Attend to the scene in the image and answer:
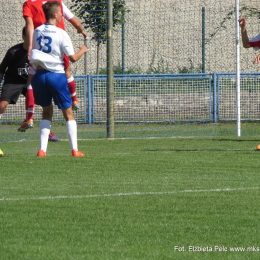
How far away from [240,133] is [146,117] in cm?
501

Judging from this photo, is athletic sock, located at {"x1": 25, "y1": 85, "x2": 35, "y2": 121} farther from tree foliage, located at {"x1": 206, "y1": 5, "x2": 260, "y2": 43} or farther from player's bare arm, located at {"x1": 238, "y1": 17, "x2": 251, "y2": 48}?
tree foliage, located at {"x1": 206, "y1": 5, "x2": 260, "y2": 43}

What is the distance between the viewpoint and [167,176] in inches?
398

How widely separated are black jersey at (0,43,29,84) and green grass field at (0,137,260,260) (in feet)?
8.42

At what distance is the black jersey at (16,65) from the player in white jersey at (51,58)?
2.96 m

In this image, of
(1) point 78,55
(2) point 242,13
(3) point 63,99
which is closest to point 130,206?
(1) point 78,55

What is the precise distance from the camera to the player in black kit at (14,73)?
49.8ft

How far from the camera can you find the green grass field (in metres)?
6.18

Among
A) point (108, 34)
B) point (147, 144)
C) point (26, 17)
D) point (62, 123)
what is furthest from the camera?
point (62, 123)

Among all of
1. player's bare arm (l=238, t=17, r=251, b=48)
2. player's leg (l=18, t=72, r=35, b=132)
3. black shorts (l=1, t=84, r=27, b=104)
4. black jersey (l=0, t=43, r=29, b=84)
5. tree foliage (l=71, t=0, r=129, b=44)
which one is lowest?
player's leg (l=18, t=72, r=35, b=132)

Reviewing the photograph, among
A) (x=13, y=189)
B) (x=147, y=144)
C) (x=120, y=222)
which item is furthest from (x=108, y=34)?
(x=120, y=222)

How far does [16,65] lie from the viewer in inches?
599

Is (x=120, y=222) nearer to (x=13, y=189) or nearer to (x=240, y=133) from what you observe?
(x=13, y=189)

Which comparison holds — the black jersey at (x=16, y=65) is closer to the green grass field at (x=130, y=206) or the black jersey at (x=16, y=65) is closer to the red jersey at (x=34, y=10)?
the red jersey at (x=34, y=10)

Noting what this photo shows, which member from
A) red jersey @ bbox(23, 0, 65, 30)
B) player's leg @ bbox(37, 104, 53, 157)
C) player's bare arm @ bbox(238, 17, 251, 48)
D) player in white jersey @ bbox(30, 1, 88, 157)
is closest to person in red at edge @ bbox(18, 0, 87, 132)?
red jersey @ bbox(23, 0, 65, 30)
